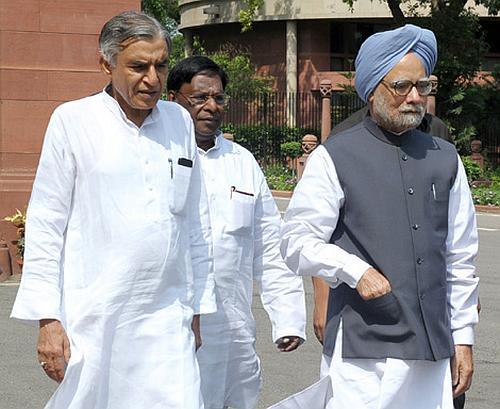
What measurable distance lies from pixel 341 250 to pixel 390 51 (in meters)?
0.74

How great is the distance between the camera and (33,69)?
1321 centimetres

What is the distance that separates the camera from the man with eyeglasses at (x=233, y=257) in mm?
5488

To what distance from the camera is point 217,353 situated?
5523 millimetres

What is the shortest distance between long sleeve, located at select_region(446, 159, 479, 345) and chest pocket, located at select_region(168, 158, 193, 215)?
1.01 meters

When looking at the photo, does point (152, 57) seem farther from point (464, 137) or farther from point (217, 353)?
point (464, 137)

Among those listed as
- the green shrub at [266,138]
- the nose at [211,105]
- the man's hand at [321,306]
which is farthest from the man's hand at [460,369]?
the green shrub at [266,138]

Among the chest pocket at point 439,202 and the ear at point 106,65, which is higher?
the ear at point 106,65

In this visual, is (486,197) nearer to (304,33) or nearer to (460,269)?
(304,33)

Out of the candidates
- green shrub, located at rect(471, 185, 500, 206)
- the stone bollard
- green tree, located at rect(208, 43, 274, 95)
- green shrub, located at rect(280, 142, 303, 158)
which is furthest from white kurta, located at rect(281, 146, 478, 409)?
green tree, located at rect(208, 43, 274, 95)

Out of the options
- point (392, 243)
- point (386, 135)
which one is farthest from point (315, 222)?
point (386, 135)

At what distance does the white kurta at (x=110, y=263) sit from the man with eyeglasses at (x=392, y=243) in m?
0.51

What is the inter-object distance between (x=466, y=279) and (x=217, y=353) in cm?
146

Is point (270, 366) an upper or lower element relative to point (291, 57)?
upper

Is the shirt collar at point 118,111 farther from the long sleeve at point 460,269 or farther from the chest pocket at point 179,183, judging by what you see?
the long sleeve at point 460,269
